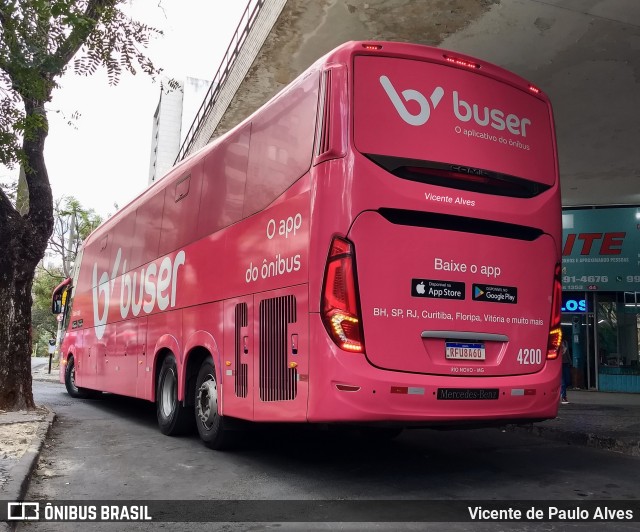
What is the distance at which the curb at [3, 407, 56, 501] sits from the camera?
197 inches

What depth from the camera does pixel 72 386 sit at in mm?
15789

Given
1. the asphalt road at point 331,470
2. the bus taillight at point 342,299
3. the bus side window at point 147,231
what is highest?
the bus side window at point 147,231

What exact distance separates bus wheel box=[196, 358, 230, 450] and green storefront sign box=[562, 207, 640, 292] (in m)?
15.0

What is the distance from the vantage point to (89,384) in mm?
13367

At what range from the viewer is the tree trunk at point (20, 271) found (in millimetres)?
10969

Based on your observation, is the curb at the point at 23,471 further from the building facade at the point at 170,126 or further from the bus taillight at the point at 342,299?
the building facade at the point at 170,126

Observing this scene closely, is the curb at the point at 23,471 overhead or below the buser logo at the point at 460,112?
below

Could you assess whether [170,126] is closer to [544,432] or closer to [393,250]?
[544,432]

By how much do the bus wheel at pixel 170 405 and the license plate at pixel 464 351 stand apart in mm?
4218

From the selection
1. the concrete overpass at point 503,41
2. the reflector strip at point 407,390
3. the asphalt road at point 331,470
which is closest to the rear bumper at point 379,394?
the reflector strip at point 407,390

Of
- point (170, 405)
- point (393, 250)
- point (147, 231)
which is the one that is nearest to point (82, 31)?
point (147, 231)

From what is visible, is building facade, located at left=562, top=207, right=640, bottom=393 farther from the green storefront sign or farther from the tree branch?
the tree branch

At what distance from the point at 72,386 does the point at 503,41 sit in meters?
12.5

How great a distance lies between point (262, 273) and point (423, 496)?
2.52m
